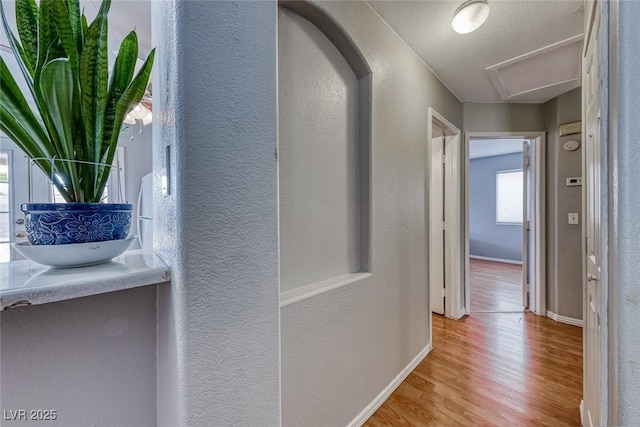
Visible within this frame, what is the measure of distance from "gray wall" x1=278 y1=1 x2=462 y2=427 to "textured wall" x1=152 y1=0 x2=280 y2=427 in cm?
47

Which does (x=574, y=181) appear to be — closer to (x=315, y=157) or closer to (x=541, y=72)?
(x=541, y=72)

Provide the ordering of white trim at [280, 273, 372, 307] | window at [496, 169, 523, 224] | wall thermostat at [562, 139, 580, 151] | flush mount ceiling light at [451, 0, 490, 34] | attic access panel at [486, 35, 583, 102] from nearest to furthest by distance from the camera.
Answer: white trim at [280, 273, 372, 307] < flush mount ceiling light at [451, 0, 490, 34] < attic access panel at [486, 35, 583, 102] < wall thermostat at [562, 139, 580, 151] < window at [496, 169, 523, 224]

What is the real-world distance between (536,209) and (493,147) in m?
2.71

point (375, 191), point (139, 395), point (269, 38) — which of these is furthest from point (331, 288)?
point (269, 38)

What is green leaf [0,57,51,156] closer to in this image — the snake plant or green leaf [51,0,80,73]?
the snake plant

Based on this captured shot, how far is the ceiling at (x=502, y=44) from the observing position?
5.18 ft

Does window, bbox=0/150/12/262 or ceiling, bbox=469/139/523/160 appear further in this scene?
ceiling, bbox=469/139/523/160

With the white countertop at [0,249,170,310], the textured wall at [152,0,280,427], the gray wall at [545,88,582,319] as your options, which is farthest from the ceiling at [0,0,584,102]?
the white countertop at [0,249,170,310]

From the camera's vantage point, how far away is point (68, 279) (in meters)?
0.51

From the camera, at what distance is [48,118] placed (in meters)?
0.56

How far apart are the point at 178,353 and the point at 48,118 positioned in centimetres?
55

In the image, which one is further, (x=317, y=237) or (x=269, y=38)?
(x=317, y=237)

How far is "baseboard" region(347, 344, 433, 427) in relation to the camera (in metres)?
1.48

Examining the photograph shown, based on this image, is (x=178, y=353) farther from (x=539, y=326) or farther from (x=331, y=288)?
(x=539, y=326)
